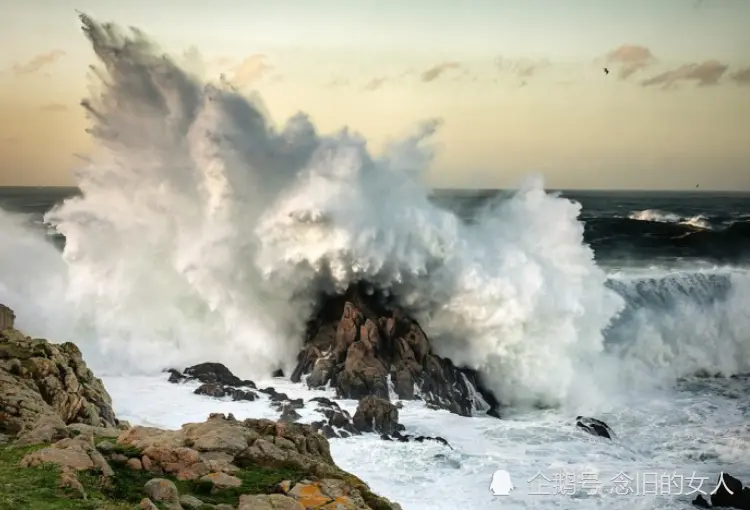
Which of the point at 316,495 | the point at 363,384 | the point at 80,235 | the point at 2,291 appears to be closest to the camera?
the point at 316,495

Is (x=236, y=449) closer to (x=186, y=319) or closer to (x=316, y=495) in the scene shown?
(x=316, y=495)

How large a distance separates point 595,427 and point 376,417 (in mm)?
6385

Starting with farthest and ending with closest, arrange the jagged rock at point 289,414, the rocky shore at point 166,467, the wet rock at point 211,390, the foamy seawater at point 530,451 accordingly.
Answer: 1. the wet rock at point 211,390
2. the jagged rock at point 289,414
3. the foamy seawater at point 530,451
4. the rocky shore at point 166,467

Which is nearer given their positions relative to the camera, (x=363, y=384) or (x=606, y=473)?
(x=606, y=473)

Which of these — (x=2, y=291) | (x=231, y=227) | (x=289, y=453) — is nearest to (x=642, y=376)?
(x=231, y=227)

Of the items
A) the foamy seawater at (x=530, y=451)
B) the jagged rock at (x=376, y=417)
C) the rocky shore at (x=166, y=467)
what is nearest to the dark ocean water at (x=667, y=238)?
the foamy seawater at (x=530, y=451)

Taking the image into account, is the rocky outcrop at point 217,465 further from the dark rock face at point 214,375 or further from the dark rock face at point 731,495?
the dark rock face at point 214,375

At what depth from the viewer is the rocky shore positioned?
9859 millimetres

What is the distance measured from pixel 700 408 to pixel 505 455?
926cm

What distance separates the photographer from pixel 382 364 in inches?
975

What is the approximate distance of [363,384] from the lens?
24000 mm

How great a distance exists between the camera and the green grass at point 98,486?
934 cm

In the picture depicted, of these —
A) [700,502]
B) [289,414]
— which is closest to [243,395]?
[289,414]

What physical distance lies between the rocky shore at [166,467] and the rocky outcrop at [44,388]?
0.04 m
